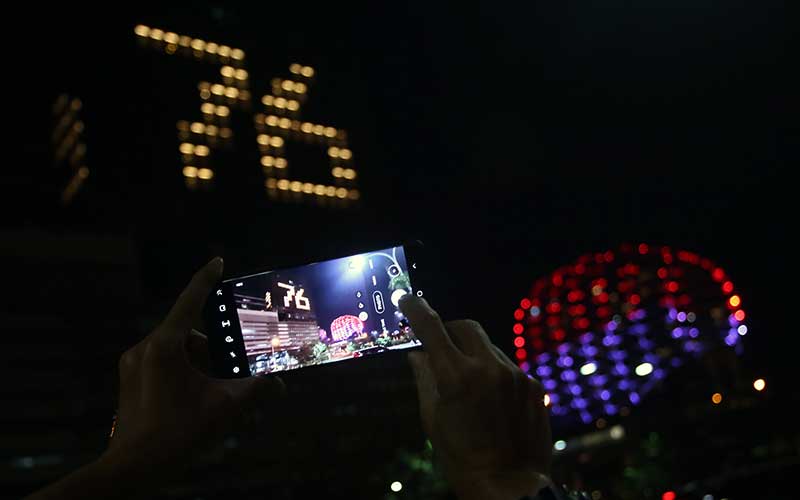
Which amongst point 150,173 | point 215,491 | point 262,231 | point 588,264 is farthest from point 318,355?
point 215,491

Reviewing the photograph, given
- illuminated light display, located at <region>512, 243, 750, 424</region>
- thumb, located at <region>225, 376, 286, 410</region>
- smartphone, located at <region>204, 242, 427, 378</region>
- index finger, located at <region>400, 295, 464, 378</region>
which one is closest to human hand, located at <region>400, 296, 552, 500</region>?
index finger, located at <region>400, 295, 464, 378</region>

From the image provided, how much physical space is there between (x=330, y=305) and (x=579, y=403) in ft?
57.2

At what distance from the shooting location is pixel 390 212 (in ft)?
109

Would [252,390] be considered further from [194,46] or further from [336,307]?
[194,46]

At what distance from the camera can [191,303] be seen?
4.50ft

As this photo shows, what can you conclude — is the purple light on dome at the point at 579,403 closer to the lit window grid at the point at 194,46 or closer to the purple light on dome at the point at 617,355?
the purple light on dome at the point at 617,355

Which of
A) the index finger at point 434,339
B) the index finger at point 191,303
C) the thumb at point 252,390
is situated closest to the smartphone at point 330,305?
the thumb at point 252,390

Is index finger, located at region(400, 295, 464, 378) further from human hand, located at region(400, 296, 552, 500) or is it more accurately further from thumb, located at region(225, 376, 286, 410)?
thumb, located at region(225, 376, 286, 410)

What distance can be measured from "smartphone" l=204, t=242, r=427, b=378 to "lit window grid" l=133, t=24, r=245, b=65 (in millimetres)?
21932

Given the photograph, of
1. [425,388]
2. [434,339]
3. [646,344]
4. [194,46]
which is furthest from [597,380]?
[434,339]

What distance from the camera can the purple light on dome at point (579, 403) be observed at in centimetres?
1859

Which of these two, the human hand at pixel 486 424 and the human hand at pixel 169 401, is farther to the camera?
the human hand at pixel 169 401

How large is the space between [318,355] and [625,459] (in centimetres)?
2560

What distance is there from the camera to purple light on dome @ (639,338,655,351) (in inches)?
735
